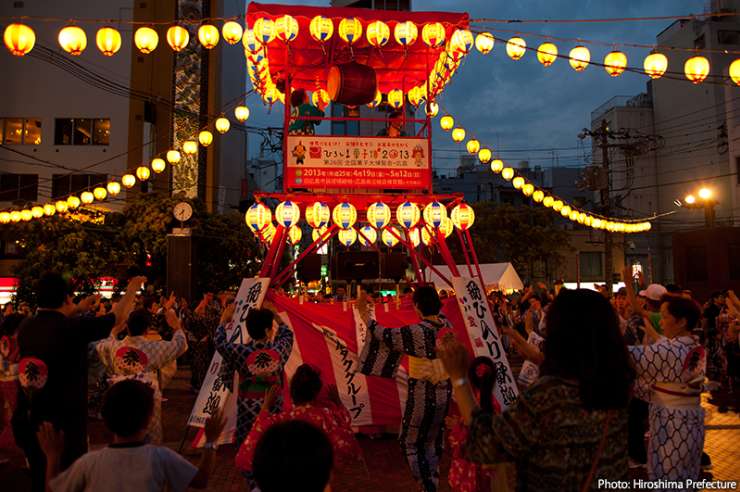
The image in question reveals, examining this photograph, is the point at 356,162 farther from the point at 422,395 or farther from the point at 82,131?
the point at 82,131

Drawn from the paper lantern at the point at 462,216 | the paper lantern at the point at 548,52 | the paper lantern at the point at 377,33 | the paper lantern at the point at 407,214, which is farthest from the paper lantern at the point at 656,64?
the paper lantern at the point at 407,214

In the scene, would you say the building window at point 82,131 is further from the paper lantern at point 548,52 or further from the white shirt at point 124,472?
the white shirt at point 124,472

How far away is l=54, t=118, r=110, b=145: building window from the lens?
28.6 metres

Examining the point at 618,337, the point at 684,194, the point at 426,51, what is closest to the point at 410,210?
the point at 426,51

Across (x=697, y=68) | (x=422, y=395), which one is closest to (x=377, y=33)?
(x=697, y=68)

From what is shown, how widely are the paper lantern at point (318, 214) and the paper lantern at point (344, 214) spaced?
17cm

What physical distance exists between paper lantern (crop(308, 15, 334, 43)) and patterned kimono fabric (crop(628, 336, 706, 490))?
655cm

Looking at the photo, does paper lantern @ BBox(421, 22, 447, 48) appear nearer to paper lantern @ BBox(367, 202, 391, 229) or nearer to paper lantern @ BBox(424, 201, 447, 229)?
paper lantern @ BBox(424, 201, 447, 229)

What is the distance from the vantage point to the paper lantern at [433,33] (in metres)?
9.05

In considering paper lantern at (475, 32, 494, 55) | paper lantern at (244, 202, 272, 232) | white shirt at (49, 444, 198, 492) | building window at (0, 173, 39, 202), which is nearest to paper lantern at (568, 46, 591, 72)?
paper lantern at (475, 32, 494, 55)

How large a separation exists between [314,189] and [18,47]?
4.97 m

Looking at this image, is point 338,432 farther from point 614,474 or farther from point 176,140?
point 176,140

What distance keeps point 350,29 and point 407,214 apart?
308 centimetres

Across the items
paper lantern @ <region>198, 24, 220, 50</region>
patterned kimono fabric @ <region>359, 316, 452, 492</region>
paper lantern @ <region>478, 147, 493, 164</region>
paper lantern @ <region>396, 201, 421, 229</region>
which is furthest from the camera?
paper lantern @ <region>478, 147, 493, 164</region>
